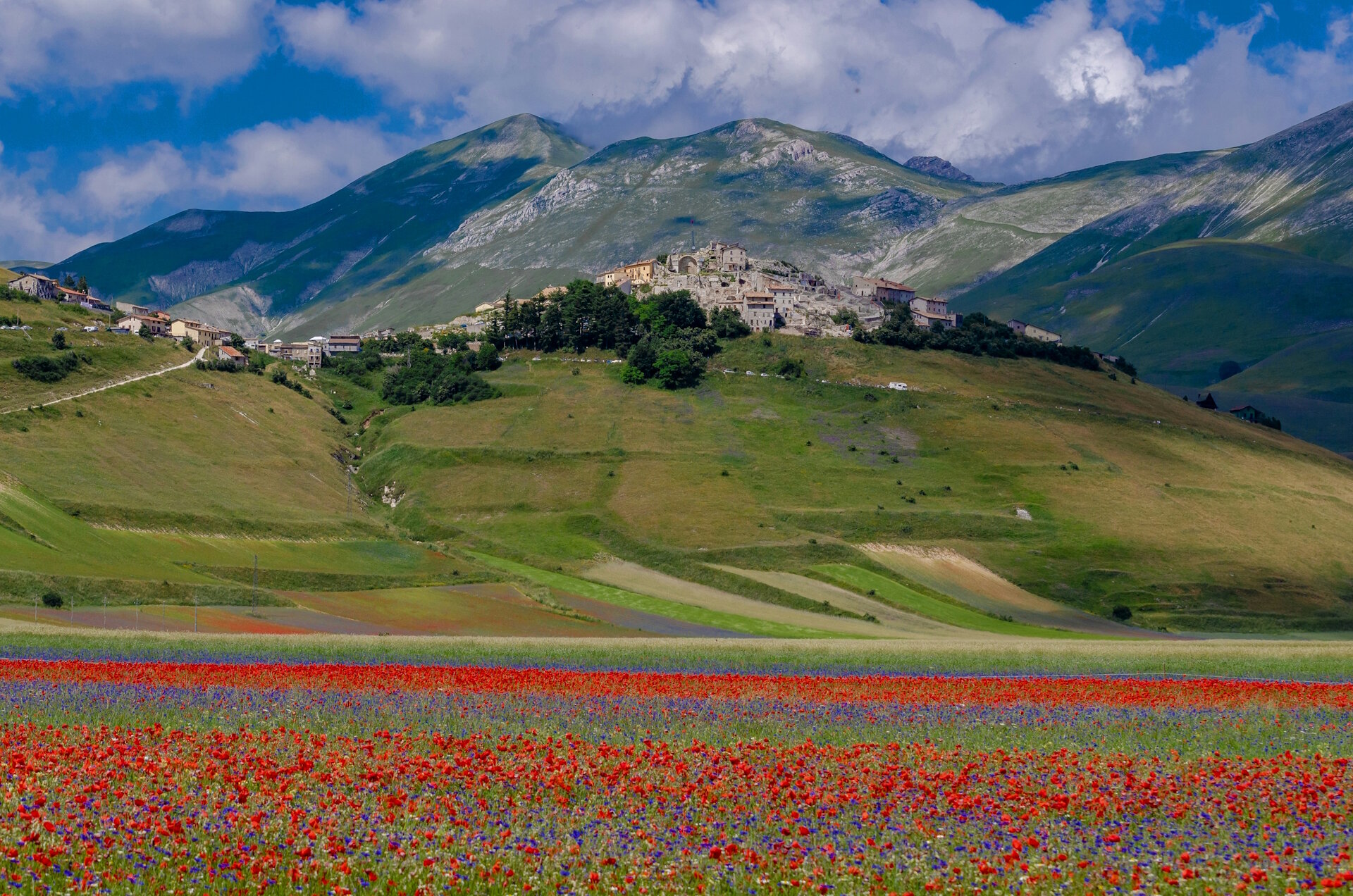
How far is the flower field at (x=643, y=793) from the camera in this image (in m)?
19.0

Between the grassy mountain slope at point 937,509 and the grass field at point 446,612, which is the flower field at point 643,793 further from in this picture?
the grassy mountain slope at point 937,509

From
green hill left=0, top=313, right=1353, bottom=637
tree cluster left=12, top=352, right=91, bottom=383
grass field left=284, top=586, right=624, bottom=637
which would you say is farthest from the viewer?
tree cluster left=12, top=352, right=91, bottom=383

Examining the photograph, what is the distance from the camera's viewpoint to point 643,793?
2497cm

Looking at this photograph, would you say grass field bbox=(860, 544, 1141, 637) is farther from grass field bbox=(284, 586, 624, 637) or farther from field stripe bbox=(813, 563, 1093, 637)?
grass field bbox=(284, 586, 624, 637)

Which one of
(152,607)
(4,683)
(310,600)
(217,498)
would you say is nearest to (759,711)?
(4,683)

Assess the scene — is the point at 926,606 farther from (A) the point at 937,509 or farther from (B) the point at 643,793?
(B) the point at 643,793

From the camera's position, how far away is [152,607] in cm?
8981

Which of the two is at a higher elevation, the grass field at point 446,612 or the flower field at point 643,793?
the flower field at point 643,793

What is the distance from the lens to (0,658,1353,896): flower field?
62.2ft

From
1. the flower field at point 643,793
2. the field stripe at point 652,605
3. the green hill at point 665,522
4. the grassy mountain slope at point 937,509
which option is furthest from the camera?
the grassy mountain slope at point 937,509

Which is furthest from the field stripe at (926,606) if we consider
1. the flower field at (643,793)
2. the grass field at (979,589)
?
the flower field at (643,793)

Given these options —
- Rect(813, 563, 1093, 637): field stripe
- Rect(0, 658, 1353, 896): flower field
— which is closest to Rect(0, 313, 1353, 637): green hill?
Rect(813, 563, 1093, 637): field stripe

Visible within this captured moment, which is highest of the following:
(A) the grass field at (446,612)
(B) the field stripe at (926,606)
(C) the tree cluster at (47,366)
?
(C) the tree cluster at (47,366)

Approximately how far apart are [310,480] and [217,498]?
2880 centimetres
